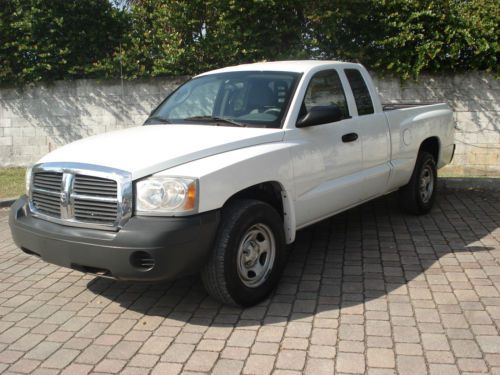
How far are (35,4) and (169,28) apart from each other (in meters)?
2.60

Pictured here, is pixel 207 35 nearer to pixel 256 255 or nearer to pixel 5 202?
pixel 5 202

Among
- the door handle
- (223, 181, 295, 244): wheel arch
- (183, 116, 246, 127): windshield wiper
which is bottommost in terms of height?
(223, 181, 295, 244): wheel arch

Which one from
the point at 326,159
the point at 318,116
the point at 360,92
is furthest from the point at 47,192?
the point at 360,92

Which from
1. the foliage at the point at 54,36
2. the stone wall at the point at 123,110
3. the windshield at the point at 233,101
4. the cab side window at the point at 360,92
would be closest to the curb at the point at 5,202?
the stone wall at the point at 123,110

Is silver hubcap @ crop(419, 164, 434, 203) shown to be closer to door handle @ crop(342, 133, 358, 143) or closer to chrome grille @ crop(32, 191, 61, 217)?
door handle @ crop(342, 133, 358, 143)

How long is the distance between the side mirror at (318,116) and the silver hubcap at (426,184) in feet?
8.38

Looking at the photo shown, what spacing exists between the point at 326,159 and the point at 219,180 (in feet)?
4.70

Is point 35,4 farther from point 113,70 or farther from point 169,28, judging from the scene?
point 169,28

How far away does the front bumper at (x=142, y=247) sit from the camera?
3697 millimetres

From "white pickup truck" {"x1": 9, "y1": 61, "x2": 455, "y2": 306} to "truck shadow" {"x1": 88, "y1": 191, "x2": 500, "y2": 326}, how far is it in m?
0.31

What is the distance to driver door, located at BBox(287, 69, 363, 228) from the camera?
4.75m

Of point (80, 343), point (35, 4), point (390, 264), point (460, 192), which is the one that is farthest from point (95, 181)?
point (35, 4)

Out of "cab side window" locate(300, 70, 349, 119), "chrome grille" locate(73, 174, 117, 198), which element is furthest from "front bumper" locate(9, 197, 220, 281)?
"cab side window" locate(300, 70, 349, 119)

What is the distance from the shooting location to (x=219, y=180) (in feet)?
12.9
